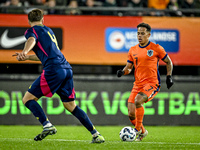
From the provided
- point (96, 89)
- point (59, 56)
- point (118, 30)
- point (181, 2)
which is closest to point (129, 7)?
point (118, 30)

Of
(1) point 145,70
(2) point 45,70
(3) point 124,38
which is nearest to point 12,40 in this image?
(3) point 124,38

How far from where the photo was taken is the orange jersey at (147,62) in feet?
25.4

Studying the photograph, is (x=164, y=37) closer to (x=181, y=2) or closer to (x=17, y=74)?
(x=181, y=2)

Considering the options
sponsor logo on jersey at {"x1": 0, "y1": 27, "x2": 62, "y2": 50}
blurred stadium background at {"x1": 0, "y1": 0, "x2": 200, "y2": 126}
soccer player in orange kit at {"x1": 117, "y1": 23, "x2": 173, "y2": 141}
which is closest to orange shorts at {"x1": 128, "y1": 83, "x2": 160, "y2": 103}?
soccer player in orange kit at {"x1": 117, "y1": 23, "x2": 173, "y2": 141}

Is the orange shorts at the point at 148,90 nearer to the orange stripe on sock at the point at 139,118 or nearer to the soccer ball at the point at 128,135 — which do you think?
the orange stripe on sock at the point at 139,118

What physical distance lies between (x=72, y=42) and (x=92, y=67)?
110 centimetres

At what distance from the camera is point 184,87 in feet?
40.0

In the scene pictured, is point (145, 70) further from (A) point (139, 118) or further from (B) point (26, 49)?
(B) point (26, 49)

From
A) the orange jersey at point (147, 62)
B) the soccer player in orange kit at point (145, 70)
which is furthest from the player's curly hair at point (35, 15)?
the orange jersey at point (147, 62)

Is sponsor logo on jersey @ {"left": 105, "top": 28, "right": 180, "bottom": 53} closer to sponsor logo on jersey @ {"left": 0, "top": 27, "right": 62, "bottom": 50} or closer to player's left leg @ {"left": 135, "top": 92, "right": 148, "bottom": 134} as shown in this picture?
sponsor logo on jersey @ {"left": 0, "top": 27, "right": 62, "bottom": 50}

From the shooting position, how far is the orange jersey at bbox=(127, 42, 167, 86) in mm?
7750

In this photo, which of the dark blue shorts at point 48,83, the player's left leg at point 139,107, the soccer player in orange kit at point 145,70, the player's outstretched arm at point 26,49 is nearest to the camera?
the player's outstretched arm at point 26,49

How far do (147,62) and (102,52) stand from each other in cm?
447

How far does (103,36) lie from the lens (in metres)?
12.2
